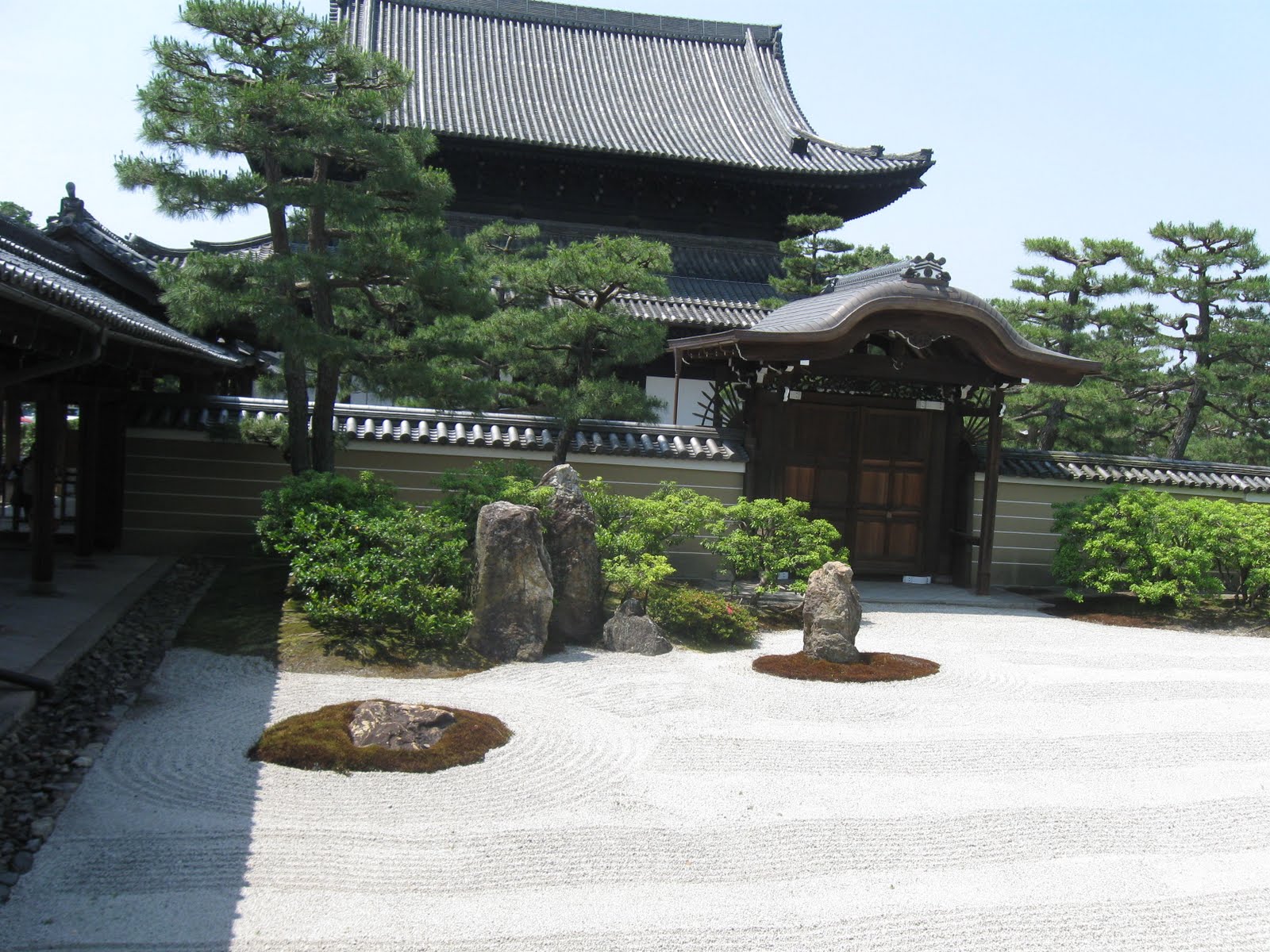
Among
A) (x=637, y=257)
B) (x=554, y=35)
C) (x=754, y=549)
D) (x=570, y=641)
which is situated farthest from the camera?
(x=554, y=35)

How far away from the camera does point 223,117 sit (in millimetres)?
9000

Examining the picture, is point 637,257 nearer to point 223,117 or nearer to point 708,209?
point 223,117

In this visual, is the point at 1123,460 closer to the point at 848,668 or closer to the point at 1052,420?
the point at 1052,420

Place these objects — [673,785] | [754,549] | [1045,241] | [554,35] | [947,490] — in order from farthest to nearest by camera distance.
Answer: [554,35]
[1045,241]
[947,490]
[754,549]
[673,785]

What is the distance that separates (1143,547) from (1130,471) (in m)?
2.46

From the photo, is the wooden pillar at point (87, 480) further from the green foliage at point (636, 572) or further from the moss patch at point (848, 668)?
the moss patch at point (848, 668)

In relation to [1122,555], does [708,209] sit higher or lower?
higher

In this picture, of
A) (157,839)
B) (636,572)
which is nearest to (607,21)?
(636,572)

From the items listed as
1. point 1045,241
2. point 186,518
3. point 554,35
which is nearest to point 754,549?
point 186,518

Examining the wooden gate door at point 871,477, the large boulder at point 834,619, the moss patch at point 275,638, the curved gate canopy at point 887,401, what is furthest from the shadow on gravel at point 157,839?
the wooden gate door at point 871,477

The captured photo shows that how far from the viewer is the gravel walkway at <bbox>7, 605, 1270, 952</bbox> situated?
13.1 ft

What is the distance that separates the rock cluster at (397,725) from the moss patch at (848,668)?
3.05 metres

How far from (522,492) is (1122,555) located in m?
6.88

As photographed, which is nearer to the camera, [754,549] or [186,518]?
[754,549]
